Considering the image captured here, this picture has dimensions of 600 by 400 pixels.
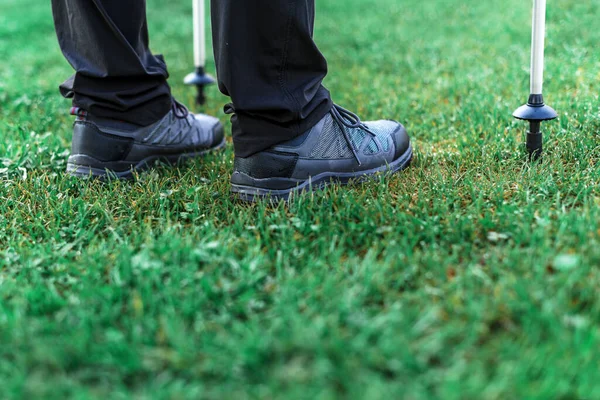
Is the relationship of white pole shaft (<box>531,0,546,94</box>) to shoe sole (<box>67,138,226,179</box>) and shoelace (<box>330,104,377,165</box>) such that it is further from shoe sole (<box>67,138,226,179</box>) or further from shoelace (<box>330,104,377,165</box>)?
shoe sole (<box>67,138,226,179</box>)

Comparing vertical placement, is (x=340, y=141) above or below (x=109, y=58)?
below

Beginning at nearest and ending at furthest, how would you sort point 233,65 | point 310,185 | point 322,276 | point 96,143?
point 322,276 → point 233,65 → point 310,185 → point 96,143

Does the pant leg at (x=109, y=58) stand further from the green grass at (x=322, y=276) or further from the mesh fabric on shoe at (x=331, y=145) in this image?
the mesh fabric on shoe at (x=331, y=145)

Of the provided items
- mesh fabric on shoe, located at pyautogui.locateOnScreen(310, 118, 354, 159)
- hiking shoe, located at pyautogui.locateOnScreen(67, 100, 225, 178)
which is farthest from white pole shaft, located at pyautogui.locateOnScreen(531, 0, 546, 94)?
hiking shoe, located at pyautogui.locateOnScreen(67, 100, 225, 178)

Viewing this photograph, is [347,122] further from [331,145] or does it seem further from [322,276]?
[322,276]

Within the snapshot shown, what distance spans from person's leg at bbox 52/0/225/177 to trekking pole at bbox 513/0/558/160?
4.04 ft

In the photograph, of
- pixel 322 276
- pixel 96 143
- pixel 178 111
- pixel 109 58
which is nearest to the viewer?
pixel 322 276

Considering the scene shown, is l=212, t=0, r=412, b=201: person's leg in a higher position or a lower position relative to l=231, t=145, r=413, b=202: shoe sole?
higher

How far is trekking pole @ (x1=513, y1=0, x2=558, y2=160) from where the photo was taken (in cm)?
213

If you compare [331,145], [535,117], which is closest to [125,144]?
[331,145]

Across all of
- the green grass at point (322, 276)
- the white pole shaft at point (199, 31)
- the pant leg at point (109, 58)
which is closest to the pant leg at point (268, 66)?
the green grass at point (322, 276)

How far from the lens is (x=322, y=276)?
1.57 metres

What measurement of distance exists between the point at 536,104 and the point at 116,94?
1.42 meters

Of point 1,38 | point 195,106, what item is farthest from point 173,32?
point 195,106
